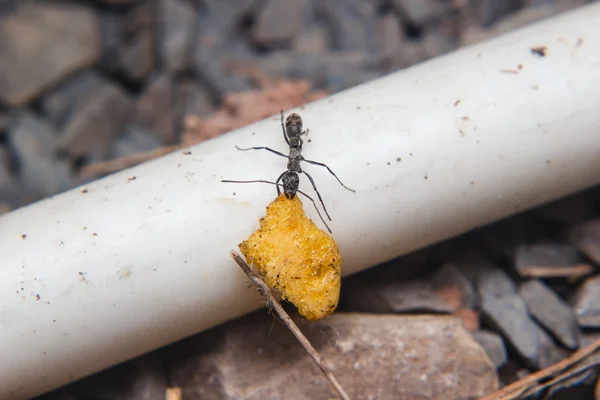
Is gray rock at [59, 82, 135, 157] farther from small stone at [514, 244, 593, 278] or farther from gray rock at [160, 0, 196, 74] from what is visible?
small stone at [514, 244, 593, 278]

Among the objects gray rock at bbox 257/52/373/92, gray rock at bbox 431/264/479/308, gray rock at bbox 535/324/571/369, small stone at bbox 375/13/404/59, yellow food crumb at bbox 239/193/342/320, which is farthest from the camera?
small stone at bbox 375/13/404/59

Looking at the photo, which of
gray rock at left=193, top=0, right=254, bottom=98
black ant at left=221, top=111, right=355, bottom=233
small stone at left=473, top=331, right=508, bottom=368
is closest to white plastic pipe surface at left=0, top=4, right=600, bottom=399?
black ant at left=221, top=111, right=355, bottom=233

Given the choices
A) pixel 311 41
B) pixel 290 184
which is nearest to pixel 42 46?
pixel 311 41

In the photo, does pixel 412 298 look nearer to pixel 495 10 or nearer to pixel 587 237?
pixel 587 237

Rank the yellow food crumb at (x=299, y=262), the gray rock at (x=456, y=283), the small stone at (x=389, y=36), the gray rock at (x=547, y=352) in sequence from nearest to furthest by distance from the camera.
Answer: the yellow food crumb at (x=299, y=262)
the gray rock at (x=547, y=352)
the gray rock at (x=456, y=283)
the small stone at (x=389, y=36)

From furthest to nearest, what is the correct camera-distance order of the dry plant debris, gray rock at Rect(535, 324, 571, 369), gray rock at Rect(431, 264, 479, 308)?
the dry plant debris → gray rock at Rect(431, 264, 479, 308) → gray rock at Rect(535, 324, 571, 369)

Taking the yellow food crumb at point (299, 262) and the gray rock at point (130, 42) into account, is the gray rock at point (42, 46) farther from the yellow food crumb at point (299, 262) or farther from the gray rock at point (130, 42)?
the yellow food crumb at point (299, 262)

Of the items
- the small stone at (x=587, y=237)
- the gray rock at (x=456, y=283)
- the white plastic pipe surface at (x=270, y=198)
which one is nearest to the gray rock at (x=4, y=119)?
the white plastic pipe surface at (x=270, y=198)
